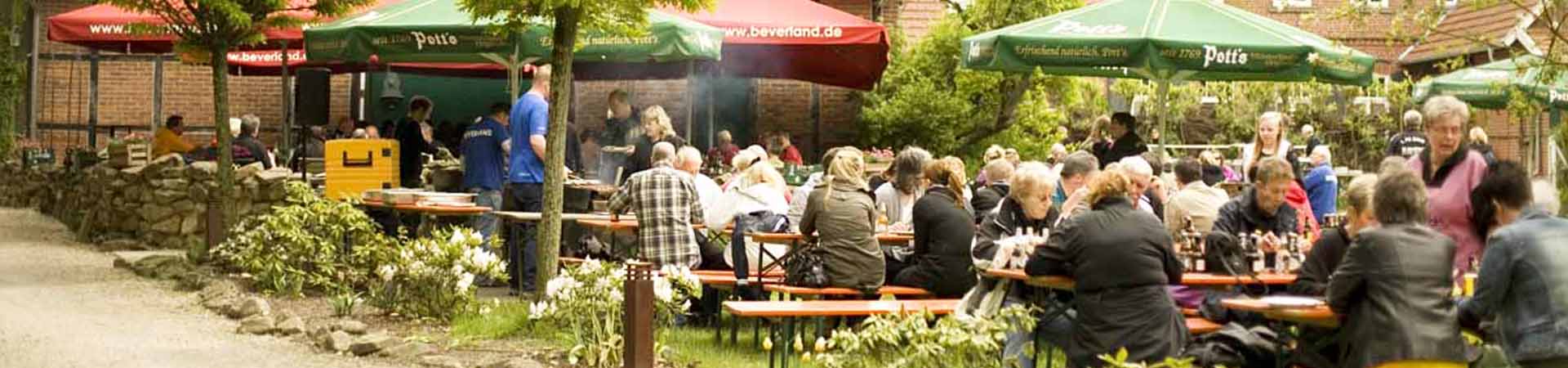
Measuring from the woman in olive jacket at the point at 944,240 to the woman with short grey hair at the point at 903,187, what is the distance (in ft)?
2.66

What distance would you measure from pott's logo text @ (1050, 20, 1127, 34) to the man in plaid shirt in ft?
11.9

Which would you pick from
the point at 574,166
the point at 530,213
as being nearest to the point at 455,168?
the point at 574,166

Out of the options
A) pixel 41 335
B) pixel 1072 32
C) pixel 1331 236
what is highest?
pixel 1072 32

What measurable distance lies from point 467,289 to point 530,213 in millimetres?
2110

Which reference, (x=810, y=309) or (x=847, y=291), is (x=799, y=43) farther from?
(x=810, y=309)

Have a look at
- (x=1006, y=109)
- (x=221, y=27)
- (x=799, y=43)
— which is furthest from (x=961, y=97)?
(x=221, y=27)

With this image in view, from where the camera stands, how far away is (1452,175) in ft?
36.8

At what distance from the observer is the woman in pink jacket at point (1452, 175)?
1102cm

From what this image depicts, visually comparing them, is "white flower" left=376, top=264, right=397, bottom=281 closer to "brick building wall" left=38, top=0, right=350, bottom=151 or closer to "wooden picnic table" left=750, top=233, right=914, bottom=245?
"wooden picnic table" left=750, top=233, right=914, bottom=245

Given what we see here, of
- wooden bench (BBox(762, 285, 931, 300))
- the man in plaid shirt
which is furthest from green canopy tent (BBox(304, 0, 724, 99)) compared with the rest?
wooden bench (BBox(762, 285, 931, 300))

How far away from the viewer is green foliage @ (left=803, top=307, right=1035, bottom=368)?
31.4ft

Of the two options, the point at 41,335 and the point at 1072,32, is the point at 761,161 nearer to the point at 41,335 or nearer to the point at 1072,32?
the point at 1072,32

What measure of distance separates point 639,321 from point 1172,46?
6.62m

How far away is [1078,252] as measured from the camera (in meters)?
10.2
